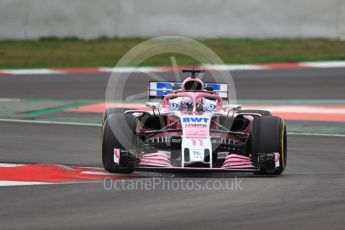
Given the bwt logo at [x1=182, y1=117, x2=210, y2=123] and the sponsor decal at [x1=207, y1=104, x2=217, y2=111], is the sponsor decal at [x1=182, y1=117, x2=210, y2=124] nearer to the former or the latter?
the bwt logo at [x1=182, y1=117, x2=210, y2=123]

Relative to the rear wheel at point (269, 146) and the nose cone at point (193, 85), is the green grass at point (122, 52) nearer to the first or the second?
the nose cone at point (193, 85)

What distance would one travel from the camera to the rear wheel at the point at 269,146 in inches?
445

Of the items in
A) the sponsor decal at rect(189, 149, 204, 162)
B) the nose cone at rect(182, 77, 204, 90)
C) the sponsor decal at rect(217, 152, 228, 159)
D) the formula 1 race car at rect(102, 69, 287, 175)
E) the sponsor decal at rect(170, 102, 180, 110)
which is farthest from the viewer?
the nose cone at rect(182, 77, 204, 90)

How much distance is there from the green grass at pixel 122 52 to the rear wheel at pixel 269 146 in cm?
1225

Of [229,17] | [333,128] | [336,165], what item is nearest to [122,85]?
[229,17]

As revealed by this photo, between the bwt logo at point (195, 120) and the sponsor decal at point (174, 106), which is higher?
the sponsor decal at point (174, 106)

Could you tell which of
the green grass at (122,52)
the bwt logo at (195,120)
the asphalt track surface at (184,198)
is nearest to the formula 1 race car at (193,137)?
the bwt logo at (195,120)

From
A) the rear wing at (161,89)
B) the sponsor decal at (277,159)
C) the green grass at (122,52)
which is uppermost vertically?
the green grass at (122,52)

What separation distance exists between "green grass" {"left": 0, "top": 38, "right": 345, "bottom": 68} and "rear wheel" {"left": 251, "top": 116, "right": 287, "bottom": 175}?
1225cm

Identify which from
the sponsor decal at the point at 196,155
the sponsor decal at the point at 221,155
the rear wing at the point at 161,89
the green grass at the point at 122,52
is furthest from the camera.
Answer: the green grass at the point at 122,52

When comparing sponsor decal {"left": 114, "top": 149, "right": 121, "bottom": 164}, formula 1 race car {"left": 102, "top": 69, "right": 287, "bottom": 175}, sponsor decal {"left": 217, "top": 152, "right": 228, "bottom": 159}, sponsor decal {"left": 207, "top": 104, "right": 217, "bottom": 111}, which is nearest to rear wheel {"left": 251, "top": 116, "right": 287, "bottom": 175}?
formula 1 race car {"left": 102, "top": 69, "right": 287, "bottom": 175}

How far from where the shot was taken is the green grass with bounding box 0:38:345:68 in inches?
952

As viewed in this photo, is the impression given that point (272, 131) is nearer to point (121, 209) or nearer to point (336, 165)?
point (336, 165)

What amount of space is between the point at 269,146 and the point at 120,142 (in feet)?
5.53
